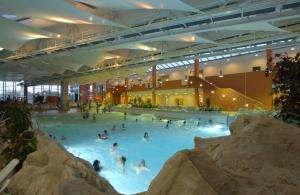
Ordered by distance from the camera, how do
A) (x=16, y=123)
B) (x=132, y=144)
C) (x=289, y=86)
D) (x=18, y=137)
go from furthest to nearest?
(x=132, y=144) < (x=16, y=123) < (x=18, y=137) < (x=289, y=86)

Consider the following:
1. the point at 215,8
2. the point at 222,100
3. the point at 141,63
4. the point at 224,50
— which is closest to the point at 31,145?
the point at 215,8

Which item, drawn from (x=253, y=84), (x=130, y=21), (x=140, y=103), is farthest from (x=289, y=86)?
(x=140, y=103)

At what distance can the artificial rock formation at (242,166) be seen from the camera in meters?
2.06

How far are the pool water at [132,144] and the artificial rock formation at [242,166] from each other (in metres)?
4.93

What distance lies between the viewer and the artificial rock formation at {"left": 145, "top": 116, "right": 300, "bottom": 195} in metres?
2.06

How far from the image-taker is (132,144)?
1373 cm

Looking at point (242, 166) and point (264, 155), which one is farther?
point (264, 155)

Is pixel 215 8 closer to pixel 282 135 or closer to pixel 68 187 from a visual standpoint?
pixel 282 135

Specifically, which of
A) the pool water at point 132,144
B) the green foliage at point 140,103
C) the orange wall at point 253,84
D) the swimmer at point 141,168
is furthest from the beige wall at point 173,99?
the swimmer at point 141,168

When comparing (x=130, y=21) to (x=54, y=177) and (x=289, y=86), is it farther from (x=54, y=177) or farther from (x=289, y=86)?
(x=54, y=177)

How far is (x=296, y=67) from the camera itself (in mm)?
5168

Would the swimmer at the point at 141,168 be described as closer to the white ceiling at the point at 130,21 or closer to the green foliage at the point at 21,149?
the green foliage at the point at 21,149

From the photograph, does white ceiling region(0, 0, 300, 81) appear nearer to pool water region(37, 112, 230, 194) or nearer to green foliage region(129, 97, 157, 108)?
pool water region(37, 112, 230, 194)

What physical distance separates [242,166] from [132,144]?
1088 centimetres
